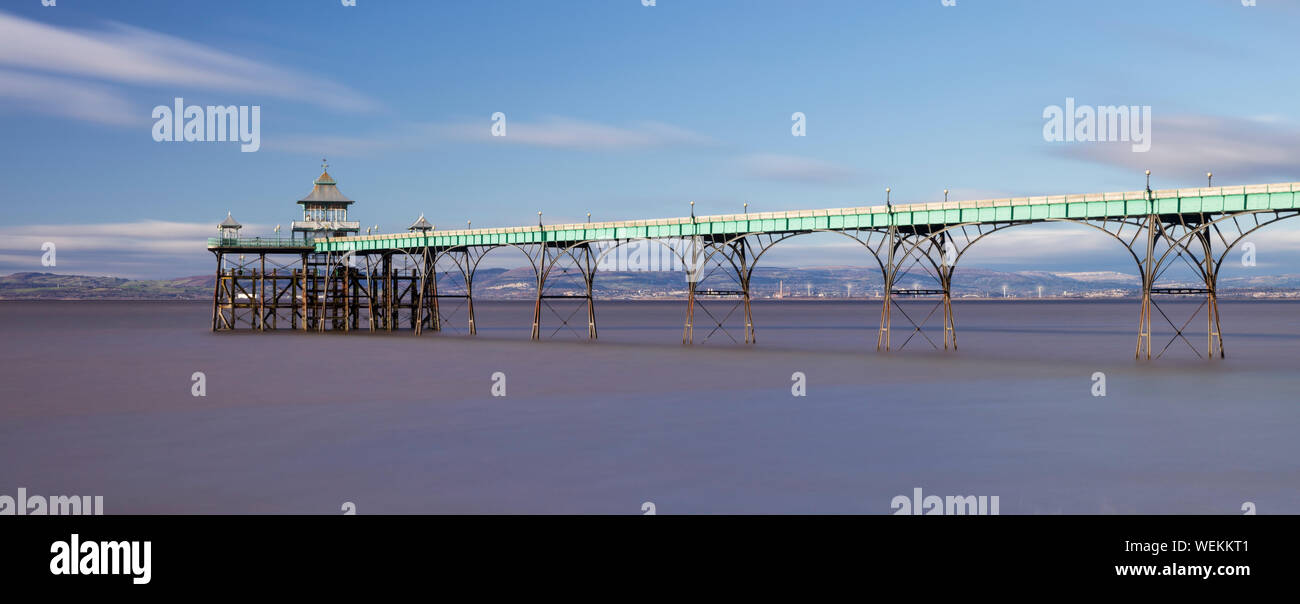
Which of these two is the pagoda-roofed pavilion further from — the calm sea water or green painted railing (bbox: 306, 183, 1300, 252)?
the calm sea water

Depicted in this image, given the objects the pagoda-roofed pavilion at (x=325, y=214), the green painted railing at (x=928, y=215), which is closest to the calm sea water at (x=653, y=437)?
the green painted railing at (x=928, y=215)

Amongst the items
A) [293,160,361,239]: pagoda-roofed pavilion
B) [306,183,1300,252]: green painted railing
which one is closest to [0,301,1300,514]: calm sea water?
[306,183,1300,252]: green painted railing

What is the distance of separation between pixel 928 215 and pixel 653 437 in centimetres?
3214

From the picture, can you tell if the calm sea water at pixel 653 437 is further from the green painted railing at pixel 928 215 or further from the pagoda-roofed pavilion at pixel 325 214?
the pagoda-roofed pavilion at pixel 325 214

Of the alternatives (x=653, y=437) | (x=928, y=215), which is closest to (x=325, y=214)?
(x=928, y=215)

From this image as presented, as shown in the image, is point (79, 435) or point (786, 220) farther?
point (786, 220)

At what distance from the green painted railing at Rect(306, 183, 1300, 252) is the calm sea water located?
22.9 ft

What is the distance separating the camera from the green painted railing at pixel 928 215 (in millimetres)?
43594

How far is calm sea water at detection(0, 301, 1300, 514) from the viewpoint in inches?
707
